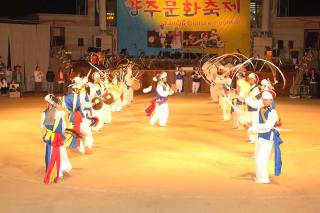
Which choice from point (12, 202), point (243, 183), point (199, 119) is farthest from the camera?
point (199, 119)

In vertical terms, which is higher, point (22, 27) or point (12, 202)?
point (22, 27)

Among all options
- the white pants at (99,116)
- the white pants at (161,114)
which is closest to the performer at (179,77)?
the white pants at (161,114)

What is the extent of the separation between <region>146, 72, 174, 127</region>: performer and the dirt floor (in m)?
0.34

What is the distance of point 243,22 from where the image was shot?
31047mm

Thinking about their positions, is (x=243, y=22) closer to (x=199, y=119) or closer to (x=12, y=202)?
(x=199, y=119)

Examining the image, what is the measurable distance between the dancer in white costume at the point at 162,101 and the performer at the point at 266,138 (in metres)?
6.59

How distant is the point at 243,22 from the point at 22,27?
1219 cm

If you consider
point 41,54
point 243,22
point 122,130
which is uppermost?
point 243,22

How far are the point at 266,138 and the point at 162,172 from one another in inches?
81.9

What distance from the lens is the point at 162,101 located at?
16.1m

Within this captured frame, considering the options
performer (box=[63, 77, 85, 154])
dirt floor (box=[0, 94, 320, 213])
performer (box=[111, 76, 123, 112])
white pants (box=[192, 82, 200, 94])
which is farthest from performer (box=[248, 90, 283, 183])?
white pants (box=[192, 82, 200, 94])

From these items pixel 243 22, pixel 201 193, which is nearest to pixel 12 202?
pixel 201 193

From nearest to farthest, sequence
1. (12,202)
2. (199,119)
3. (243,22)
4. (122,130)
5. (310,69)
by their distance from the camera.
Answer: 1. (12,202)
2. (122,130)
3. (199,119)
4. (310,69)
5. (243,22)

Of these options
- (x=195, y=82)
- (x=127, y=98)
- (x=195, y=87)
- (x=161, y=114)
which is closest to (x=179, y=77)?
(x=195, y=82)
